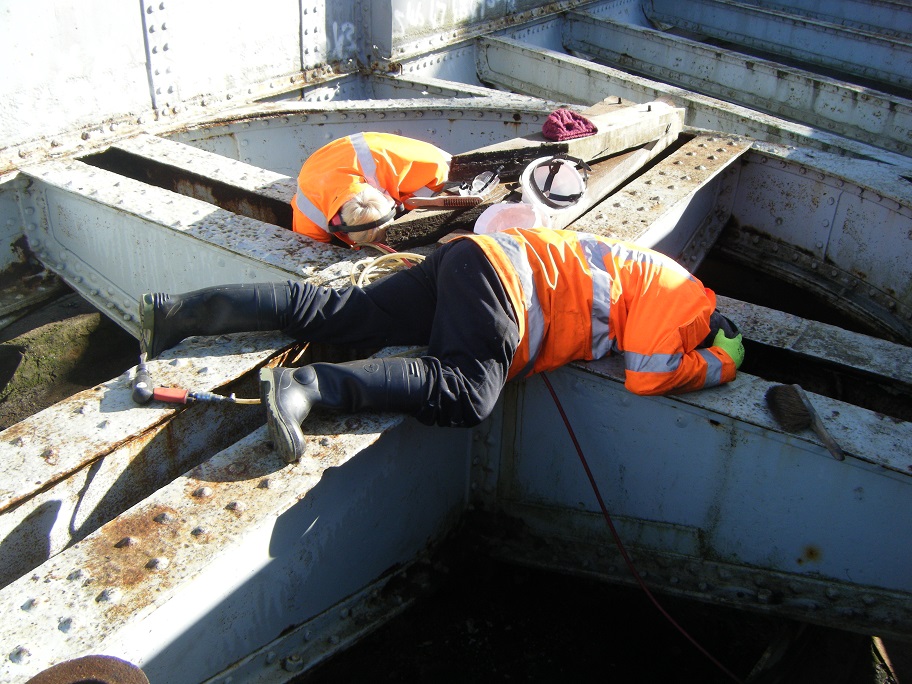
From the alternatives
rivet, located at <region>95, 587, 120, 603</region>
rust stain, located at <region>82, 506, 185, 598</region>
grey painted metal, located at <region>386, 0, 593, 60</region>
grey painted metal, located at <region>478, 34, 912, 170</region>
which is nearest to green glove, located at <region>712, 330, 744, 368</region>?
rust stain, located at <region>82, 506, 185, 598</region>

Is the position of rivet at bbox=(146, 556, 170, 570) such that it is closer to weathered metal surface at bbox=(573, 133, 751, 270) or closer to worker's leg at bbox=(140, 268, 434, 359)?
worker's leg at bbox=(140, 268, 434, 359)

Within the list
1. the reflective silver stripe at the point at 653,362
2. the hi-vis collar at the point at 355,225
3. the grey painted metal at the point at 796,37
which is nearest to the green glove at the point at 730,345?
the reflective silver stripe at the point at 653,362

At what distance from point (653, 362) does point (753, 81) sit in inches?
204

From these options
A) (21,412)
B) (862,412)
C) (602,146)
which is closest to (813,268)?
(602,146)

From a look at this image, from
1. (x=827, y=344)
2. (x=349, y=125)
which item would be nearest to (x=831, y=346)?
(x=827, y=344)

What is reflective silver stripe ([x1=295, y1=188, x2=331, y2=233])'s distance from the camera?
12.0ft

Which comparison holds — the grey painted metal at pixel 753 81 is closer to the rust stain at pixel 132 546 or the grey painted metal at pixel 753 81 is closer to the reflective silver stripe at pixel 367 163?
the reflective silver stripe at pixel 367 163

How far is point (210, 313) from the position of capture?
9.54 ft

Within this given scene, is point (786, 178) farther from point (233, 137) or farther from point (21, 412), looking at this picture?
point (21, 412)

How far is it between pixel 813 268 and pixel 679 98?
6.33 feet

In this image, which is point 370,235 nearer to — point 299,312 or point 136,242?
point 299,312

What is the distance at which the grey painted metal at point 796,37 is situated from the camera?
25.7 ft

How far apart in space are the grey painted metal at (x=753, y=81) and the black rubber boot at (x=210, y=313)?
5207 millimetres

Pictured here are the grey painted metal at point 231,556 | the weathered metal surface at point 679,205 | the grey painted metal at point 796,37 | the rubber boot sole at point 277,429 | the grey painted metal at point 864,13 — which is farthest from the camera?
the grey painted metal at point 864,13
